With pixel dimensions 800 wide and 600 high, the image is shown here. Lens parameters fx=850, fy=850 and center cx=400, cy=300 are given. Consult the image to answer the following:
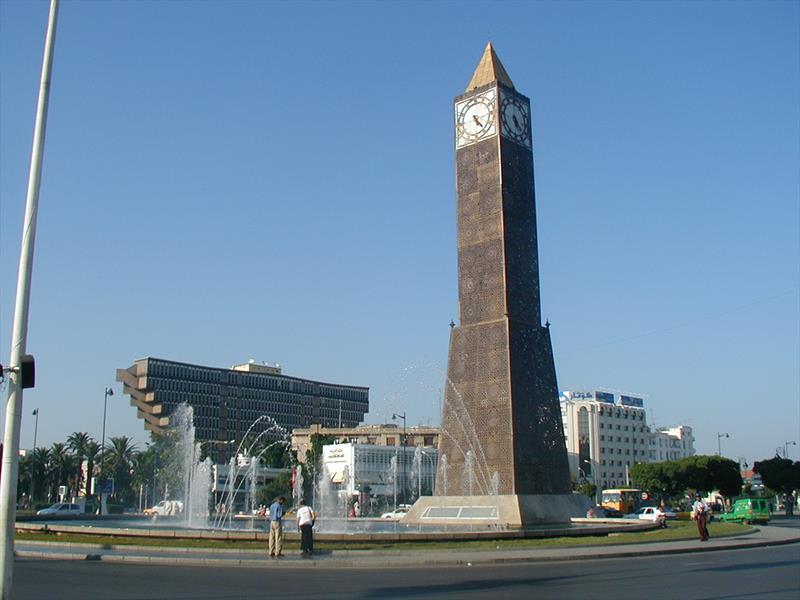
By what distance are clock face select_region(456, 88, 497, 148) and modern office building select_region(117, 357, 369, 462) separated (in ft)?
251

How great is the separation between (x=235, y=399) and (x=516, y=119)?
338 ft

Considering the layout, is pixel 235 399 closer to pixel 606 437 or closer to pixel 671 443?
pixel 606 437

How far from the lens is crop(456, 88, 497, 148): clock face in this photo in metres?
38.7

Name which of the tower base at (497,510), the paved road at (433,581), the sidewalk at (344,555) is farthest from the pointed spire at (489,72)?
the paved road at (433,581)

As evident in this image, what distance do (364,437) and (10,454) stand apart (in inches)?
4261

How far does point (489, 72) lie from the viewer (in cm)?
4028

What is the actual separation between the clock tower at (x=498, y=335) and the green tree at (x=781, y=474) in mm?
48808

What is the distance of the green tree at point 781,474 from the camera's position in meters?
76.0

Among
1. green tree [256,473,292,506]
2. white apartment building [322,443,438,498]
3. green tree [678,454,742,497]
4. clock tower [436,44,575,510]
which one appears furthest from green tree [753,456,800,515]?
clock tower [436,44,575,510]

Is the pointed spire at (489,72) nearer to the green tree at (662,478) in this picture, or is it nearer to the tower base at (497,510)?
the tower base at (497,510)

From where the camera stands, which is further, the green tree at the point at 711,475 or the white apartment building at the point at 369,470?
the white apartment building at the point at 369,470

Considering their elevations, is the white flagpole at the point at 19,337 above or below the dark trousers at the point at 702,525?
above

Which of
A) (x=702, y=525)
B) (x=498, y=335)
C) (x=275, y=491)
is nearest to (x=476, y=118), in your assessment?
(x=498, y=335)

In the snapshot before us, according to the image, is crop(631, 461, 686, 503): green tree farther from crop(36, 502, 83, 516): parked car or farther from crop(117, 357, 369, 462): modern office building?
crop(117, 357, 369, 462): modern office building
